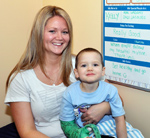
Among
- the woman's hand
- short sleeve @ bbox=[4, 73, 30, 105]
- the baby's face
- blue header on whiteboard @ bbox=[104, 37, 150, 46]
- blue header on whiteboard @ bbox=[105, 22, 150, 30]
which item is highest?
blue header on whiteboard @ bbox=[105, 22, 150, 30]

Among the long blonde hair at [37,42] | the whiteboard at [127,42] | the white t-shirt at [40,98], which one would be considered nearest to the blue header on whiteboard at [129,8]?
the whiteboard at [127,42]

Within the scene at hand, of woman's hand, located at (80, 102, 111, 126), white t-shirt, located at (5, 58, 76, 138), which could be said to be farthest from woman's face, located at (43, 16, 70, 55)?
woman's hand, located at (80, 102, 111, 126)

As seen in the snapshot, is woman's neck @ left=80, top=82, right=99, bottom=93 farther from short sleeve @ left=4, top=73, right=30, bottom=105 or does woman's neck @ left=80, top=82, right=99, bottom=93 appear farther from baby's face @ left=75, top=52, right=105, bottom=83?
short sleeve @ left=4, top=73, right=30, bottom=105

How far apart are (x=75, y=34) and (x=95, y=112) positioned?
2.88ft

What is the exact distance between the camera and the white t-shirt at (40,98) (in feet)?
5.11

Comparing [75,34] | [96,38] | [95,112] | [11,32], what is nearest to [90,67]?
[95,112]

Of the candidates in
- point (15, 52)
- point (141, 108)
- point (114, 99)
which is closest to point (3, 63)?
point (15, 52)

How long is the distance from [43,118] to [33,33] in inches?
24.9

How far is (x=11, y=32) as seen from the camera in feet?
6.77

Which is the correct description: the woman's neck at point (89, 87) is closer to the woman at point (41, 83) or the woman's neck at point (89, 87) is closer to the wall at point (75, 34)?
the woman at point (41, 83)

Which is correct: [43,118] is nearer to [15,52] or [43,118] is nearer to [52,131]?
[52,131]

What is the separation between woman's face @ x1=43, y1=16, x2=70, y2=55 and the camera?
158cm

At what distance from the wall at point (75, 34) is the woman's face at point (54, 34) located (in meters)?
0.35

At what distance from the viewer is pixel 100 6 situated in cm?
178
